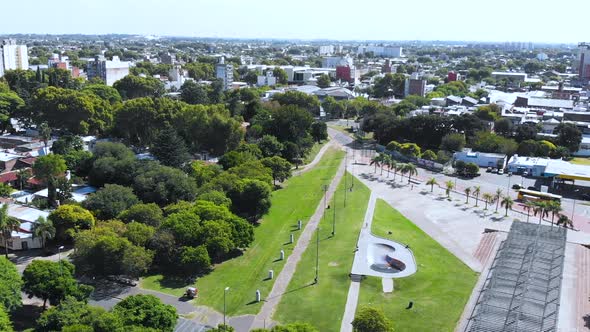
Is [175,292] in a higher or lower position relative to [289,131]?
lower

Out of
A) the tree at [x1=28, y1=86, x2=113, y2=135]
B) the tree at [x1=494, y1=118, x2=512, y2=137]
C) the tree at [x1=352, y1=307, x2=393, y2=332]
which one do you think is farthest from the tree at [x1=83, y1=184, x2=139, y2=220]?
the tree at [x1=494, y1=118, x2=512, y2=137]

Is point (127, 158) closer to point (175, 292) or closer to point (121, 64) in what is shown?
point (175, 292)

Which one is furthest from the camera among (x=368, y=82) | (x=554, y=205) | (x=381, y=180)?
(x=368, y=82)

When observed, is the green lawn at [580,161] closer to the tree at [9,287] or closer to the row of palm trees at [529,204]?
the row of palm trees at [529,204]

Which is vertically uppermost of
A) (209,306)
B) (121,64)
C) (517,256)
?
(121,64)

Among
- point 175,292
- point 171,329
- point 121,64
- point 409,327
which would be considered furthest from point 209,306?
point 121,64

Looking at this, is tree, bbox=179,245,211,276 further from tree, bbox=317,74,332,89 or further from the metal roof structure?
tree, bbox=317,74,332,89

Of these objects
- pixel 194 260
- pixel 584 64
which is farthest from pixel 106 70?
pixel 584 64

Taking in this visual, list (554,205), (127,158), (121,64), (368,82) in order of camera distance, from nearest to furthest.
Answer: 1. (554,205)
2. (127,158)
3. (121,64)
4. (368,82)
